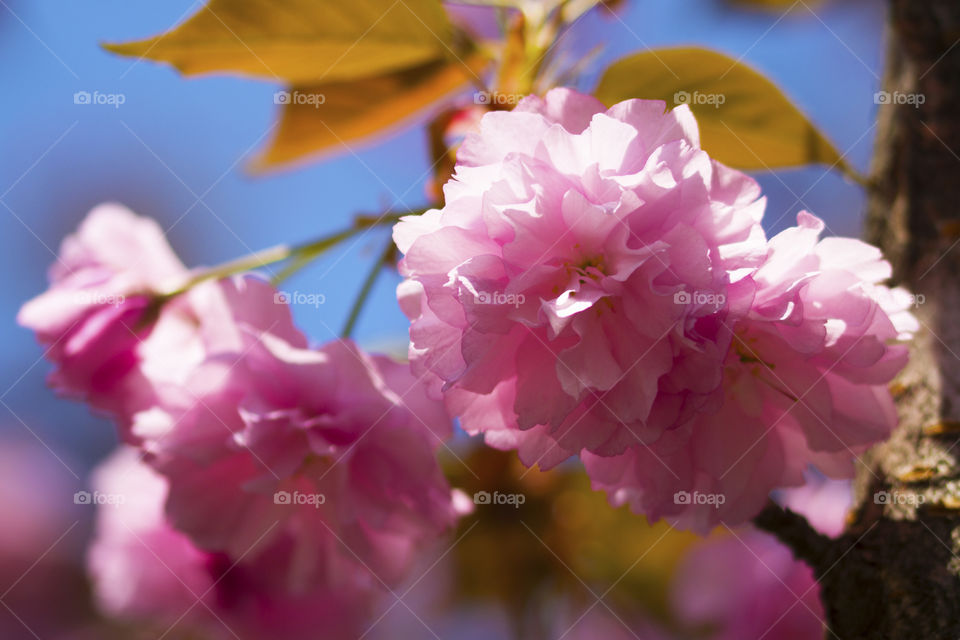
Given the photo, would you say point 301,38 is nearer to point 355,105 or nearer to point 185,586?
point 355,105

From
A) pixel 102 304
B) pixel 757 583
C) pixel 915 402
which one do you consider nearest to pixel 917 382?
pixel 915 402

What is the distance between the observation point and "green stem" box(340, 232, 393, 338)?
2.58 ft

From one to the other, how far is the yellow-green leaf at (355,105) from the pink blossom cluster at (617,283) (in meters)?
0.41

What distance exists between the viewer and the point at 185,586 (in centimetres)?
90

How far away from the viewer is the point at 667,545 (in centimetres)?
144

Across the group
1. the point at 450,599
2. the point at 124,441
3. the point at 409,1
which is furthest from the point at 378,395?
the point at 450,599

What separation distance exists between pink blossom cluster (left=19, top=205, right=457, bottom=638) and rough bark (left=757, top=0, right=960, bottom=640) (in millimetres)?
341

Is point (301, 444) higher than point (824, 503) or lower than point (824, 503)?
higher

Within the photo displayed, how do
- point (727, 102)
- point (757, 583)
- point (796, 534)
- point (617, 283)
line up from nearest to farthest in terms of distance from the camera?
point (617, 283) → point (796, 534) → point (727, 102) → point (757, 583)

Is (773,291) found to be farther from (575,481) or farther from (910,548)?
(575,481)

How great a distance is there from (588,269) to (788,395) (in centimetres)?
19

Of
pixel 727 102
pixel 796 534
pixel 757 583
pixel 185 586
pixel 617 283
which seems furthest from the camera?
pixel 757 583

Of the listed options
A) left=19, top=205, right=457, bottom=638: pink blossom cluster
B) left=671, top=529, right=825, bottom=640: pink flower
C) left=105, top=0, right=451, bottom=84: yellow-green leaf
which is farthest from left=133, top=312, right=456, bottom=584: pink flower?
left=671, top=529, right=825, bottom=640: pink flower

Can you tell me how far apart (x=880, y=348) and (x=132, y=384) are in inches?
27.1
